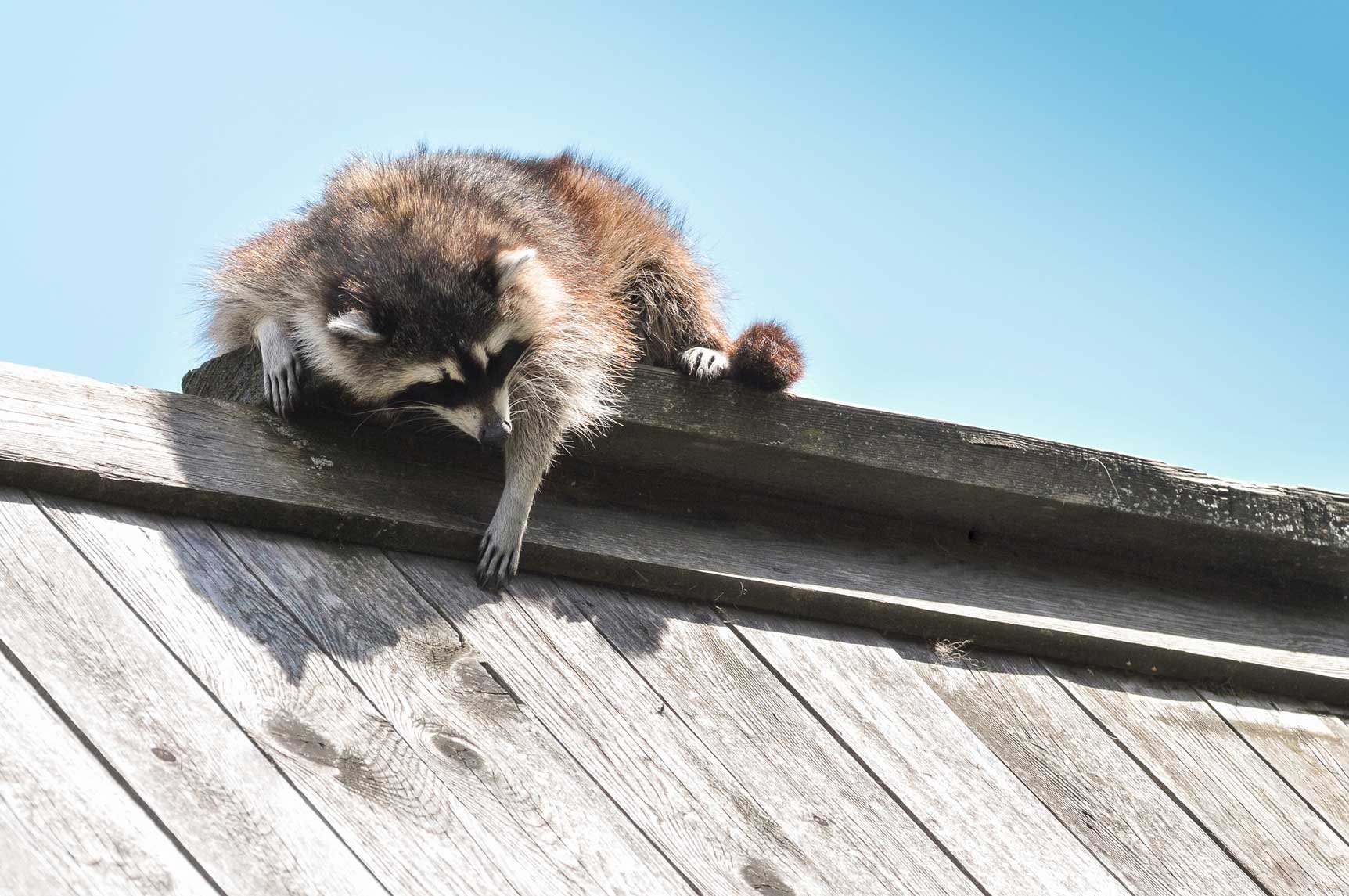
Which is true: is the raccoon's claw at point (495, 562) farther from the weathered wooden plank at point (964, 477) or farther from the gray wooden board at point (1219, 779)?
the gray wooden board at point (1219, 779)

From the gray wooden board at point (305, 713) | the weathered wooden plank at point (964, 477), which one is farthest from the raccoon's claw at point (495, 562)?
the weathered wooden plank at point (964, 477)

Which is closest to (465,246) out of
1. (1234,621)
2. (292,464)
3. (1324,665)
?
(292,464)

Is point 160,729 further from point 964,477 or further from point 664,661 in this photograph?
point 964,477

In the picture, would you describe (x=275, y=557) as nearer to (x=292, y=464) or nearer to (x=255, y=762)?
(x=292, y=464)

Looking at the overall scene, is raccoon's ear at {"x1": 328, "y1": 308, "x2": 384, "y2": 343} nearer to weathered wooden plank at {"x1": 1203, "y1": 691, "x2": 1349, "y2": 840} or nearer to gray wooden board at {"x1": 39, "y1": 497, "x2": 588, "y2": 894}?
gray wooden board at {"x1": 39, "y1": 497, "x2": 588, "y2": 894}

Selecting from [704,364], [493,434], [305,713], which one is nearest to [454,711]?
[305,713]
